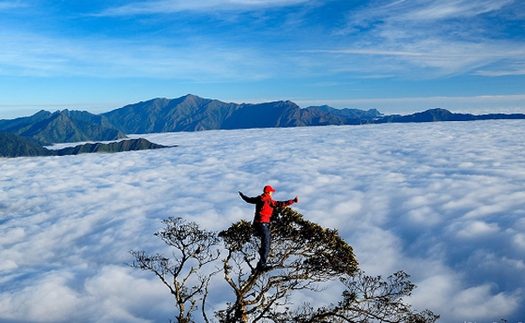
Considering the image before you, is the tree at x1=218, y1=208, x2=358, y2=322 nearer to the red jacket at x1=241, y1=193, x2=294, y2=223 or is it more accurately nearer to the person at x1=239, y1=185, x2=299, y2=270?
the person at x1=239, y1=185, x2=299, y2=270

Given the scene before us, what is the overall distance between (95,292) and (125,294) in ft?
40.3

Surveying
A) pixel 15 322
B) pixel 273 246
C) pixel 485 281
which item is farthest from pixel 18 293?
pixel 485 281

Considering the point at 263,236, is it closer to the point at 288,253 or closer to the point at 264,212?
the point at 264,212

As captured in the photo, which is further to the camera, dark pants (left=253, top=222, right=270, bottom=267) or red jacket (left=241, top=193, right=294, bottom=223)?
dark pants (left=253, top=222, right=270, bottom=267)

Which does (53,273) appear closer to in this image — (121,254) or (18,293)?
(18,293)

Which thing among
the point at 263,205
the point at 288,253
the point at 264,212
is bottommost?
the point at 288,253

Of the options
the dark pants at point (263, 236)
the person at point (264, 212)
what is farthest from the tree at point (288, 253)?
the person at point (264, 212)

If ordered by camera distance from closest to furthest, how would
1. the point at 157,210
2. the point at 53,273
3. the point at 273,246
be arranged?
the point at 273,246
the point at 53,273
the point at 157,210

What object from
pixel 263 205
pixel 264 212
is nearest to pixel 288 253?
pixel 264 212

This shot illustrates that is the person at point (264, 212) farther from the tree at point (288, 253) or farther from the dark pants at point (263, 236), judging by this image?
the tree at point (288, 253)

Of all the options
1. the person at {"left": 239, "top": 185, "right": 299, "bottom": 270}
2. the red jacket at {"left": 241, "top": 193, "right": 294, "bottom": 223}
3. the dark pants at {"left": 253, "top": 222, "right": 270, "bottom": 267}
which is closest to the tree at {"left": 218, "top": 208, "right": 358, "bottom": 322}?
the dark pants at {"left": 253, "top": 222, "right": 270, "bottom": 267}

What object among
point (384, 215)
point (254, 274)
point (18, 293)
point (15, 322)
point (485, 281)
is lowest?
point (15, 322)

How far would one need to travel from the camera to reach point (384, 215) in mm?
172125

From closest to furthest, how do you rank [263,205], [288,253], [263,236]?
[263,205], [263,236], [288,253]
